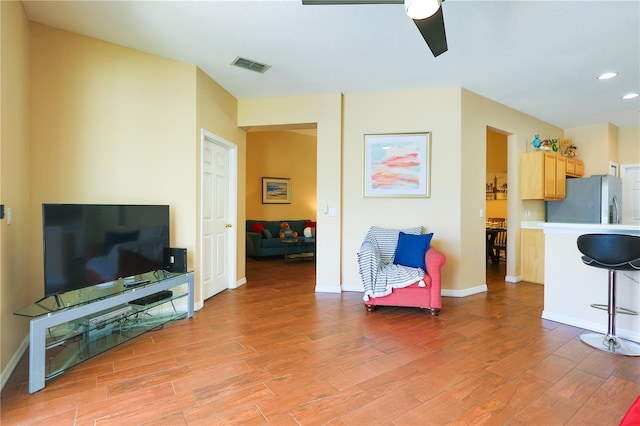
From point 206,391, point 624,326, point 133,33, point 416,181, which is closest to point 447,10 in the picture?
point 416,181

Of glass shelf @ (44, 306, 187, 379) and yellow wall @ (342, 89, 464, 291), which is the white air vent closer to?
yellow wall @ (342, 89, 464, 291)

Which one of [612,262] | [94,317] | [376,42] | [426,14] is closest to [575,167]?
[612,262]

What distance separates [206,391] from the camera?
1.83 m

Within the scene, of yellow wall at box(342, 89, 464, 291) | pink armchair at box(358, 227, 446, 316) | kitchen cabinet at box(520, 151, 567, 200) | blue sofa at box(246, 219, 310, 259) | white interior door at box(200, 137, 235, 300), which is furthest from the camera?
blue sofa at box(246, 219, 310, 259)

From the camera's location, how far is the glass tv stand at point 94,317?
1.87 meters

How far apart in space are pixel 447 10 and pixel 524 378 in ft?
9.05

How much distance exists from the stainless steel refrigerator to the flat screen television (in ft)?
20.0

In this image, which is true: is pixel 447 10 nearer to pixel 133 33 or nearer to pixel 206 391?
pixel 133 33

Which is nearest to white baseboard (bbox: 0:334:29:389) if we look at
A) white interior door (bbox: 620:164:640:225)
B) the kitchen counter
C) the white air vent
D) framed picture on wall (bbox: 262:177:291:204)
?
the white air vent

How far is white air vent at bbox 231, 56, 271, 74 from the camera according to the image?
3.22 meters

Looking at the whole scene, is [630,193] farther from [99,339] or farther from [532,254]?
[99,339]

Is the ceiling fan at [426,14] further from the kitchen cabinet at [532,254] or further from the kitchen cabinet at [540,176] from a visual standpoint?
the kitchen cabinet at [532,254]

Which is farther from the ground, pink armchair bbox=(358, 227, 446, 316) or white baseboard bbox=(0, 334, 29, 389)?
pink armchair bbox=(358, 227, 446, 316)

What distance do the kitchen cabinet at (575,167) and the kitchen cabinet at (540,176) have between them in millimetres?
506
